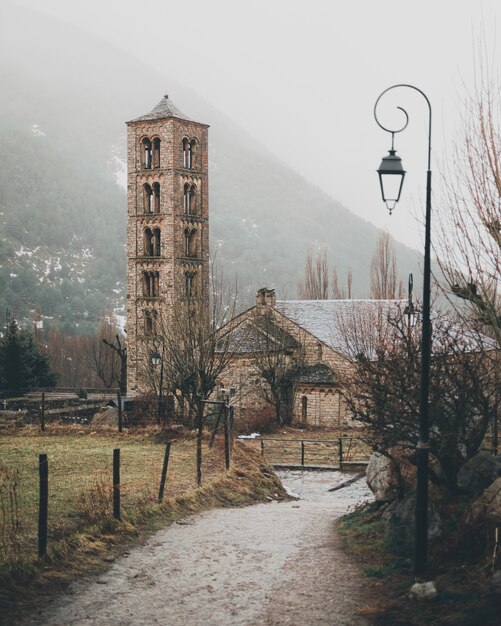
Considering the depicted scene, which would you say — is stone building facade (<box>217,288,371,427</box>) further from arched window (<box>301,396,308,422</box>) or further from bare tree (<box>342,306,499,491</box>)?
bare tree (<box>342,306,499,491</box>)

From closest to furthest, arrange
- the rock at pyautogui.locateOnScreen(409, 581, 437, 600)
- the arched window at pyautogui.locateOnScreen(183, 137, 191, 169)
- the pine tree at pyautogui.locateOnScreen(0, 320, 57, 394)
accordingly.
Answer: the rock at pyautogui.locateOnScreen(409, 581, 437, 600) → the pine tree at pyautogui.locateOnScreen(0, 320, 57, 394) → the arched window at pyautogui.locateOnScreen(183, 137, 191, 169)

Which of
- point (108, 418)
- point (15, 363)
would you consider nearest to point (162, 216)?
point (15, 363)

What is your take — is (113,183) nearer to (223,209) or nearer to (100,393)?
(223,209)

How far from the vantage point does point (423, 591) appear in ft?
33.0

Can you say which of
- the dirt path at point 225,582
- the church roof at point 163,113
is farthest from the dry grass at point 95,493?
the church roof at point 163,113

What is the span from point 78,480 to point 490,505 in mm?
9156

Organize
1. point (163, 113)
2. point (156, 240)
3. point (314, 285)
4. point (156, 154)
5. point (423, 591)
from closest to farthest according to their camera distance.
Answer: point (423, 591)
point (163, 113)
point (156, 154)
point (156, 240)
point (314, 285)

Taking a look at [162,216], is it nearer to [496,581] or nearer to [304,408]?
[304,408]

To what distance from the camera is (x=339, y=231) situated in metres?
176

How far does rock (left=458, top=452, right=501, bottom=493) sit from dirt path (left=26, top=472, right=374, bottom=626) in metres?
2.02

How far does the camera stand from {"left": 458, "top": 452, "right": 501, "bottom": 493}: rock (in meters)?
12.4

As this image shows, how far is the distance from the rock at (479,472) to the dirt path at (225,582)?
79.7 inches

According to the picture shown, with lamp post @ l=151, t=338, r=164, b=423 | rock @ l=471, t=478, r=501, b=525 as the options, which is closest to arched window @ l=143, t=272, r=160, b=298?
lamp post @ l=151, t=338, r=164, b=423

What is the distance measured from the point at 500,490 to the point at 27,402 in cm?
3760
